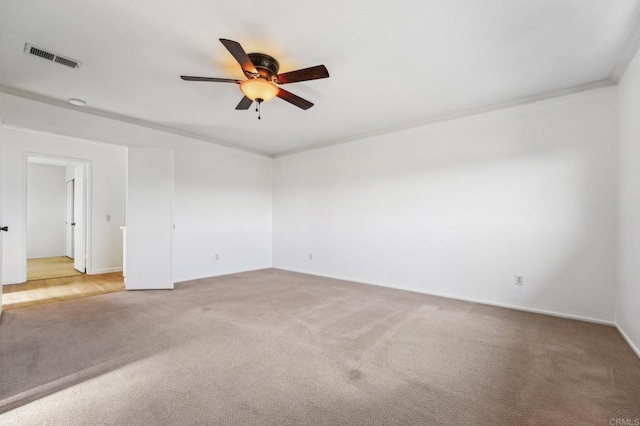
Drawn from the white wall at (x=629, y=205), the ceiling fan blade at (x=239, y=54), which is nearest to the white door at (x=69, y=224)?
the ceiling fan blade at (x=239, y=54)

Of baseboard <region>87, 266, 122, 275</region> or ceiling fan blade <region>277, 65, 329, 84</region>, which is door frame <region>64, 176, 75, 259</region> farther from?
ceiling fan blade <region>277, 65, 329, 84</region>

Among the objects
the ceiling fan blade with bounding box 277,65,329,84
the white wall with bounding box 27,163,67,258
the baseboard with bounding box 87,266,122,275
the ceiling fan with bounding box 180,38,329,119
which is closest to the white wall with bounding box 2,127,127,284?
the baseboard with bounding box 87,266,122,275

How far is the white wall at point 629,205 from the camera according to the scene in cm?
248

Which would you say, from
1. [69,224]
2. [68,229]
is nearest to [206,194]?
[69,224]

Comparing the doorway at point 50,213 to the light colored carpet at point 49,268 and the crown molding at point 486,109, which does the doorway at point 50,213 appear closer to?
the light colored carpet at point 49,268

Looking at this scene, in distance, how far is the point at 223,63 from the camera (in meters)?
2.85

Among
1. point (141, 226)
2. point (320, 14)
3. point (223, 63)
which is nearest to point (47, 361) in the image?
point (141, 226)

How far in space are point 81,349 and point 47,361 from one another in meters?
0.23

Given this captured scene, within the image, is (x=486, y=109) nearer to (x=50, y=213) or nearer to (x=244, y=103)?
(x=244, y=103)

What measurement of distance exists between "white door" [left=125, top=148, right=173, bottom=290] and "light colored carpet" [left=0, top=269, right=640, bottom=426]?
2.82 feet

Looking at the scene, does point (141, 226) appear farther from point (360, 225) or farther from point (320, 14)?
point (320, 14)

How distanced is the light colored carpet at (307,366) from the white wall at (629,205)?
12.0 inches

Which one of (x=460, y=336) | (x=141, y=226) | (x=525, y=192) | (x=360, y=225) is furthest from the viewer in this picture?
(x=360, y=225)

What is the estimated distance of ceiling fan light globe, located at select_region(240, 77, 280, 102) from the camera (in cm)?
261
